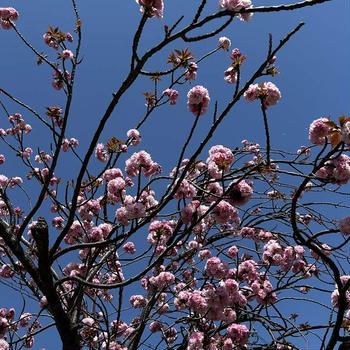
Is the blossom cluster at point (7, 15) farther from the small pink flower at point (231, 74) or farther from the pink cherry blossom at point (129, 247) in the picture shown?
the pink cherry blossom at point (129, 247)

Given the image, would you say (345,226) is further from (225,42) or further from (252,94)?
(225,42)

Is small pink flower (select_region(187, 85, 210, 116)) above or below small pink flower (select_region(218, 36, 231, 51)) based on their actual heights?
below

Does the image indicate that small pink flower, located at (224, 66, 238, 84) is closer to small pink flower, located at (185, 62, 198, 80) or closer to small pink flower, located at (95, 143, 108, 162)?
small pink flower, located at (185, 62, 198, 80)

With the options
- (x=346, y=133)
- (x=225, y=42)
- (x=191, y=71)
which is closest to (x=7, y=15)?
(x=191, y=71)

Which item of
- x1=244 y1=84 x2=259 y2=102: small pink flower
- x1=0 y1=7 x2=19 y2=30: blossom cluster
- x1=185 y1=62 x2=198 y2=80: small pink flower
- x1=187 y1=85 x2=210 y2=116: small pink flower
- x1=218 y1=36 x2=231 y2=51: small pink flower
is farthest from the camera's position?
x1=218 y1=36 x2=231 y2=51: small pink flower

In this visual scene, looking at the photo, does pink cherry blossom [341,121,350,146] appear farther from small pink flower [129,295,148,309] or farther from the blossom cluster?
the blossom cluster

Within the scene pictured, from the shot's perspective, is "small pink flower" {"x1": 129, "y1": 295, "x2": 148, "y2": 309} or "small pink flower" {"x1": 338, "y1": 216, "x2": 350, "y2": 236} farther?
"small pink flower" {"x1": 129, "y1": 295, "x2": 148, "y2": 309}

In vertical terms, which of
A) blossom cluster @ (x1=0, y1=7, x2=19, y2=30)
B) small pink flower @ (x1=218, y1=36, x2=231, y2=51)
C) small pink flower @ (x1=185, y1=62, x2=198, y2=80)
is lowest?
small pink flower @ (x1=185, y1=62, x2=198, y2=80)

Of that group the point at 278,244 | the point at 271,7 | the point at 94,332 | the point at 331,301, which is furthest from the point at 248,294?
the point at 271,7

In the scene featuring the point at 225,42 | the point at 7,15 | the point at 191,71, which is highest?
the point at 7,15

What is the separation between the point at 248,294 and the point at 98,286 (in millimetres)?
3127

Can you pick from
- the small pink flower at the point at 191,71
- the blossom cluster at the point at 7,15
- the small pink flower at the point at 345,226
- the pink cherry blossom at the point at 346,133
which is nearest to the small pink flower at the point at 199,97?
the small pink flower at the point at 191,71

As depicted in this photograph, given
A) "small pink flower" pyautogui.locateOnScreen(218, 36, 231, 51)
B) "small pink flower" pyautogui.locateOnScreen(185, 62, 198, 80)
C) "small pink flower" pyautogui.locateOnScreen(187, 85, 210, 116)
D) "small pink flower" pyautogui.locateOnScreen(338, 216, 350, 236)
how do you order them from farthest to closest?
"small pink flower" pyautogui.locateOnScreen(218, 36, 231, 51) → "small pink flower" pyautogui.locateOnScreen(185, 62, 198, 80) → "small pink flower" pyautogui.locateOnScreen(187, 85, 210, 116) → "small pink flower" pyautogui.locateOnScreen(338, 216, 350, 236)

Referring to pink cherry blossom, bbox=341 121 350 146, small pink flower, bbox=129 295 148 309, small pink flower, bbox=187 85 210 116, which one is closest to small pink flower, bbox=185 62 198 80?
small pink flower, bbox=187 85 210 116
